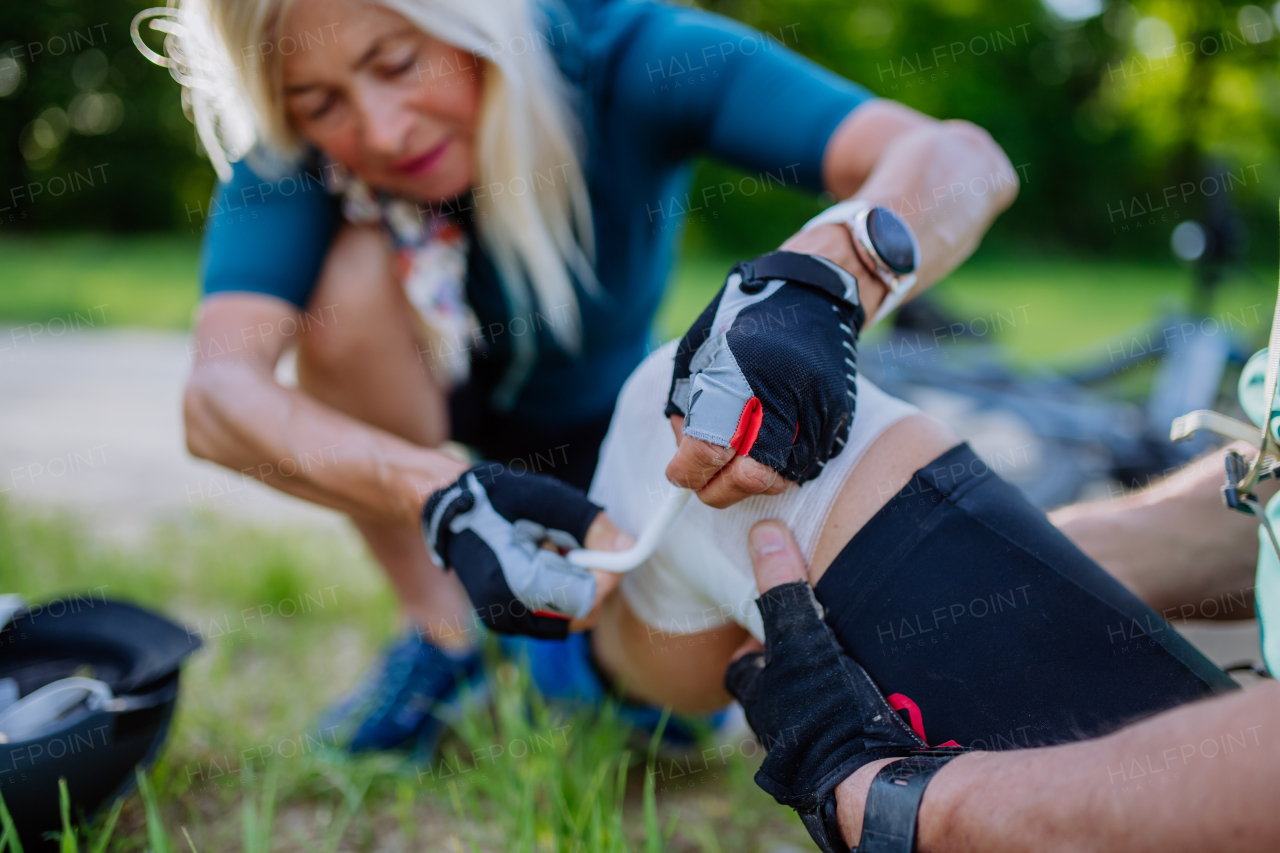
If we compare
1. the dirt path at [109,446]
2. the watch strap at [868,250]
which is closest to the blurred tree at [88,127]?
the dirt path at [109,446]

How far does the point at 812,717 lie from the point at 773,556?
0.57 feet

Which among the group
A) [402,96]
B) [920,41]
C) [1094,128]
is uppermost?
[402,96]

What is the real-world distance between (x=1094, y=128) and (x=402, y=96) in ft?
63.2

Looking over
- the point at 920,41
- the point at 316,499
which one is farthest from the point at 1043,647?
the point at 920,41

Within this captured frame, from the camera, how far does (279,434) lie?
135cm

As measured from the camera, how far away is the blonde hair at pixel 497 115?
1.39 metres

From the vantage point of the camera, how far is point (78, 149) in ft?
46.8

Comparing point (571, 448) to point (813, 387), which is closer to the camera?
point (813, 387)

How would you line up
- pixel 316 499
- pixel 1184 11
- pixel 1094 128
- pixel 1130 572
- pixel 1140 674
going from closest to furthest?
pixel 1140 674 → pixel 1130 572 → pixel 316 499 → pixel 1094 128 → pixel 1184 11

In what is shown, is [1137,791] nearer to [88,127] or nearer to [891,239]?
[891,239]

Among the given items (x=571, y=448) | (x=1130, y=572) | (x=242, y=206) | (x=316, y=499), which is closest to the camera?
(x=1130, y=572)

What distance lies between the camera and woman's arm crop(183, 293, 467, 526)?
125 cm

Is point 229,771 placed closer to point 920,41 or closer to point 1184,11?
point 920,41

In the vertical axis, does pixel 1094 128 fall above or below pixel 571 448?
below
